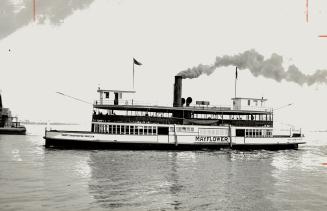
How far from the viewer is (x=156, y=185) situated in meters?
23.5

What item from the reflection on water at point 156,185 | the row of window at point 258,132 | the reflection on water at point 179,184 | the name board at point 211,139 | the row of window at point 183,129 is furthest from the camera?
the row of window at point 258,132

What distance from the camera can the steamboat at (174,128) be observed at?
151 feet

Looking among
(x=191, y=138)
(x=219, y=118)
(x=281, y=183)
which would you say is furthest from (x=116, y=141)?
(x=281, y=183)

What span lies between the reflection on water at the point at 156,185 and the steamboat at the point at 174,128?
10361mm

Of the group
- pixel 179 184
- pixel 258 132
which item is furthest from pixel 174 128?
pixel 179 184

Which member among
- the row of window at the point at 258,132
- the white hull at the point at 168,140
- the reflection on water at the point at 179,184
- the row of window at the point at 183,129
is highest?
the row of window at the point at 183,129

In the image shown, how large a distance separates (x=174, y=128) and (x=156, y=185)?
2502cm

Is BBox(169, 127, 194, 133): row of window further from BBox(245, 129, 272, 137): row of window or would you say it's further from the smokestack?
BBox(245, 129, 272, 137): row of window

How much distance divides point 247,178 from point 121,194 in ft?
36.8

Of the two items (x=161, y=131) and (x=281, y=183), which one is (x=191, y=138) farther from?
(x=281, y=183)

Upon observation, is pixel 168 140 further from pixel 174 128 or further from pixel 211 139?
pixel 211 139

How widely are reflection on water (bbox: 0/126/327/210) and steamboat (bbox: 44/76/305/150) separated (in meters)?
10.4

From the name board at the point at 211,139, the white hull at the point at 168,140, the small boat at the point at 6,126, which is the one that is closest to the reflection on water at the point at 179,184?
the white hull at the point at 168,140

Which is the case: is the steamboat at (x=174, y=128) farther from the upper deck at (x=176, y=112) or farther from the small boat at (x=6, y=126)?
the small boat at (x=6, y=126)
